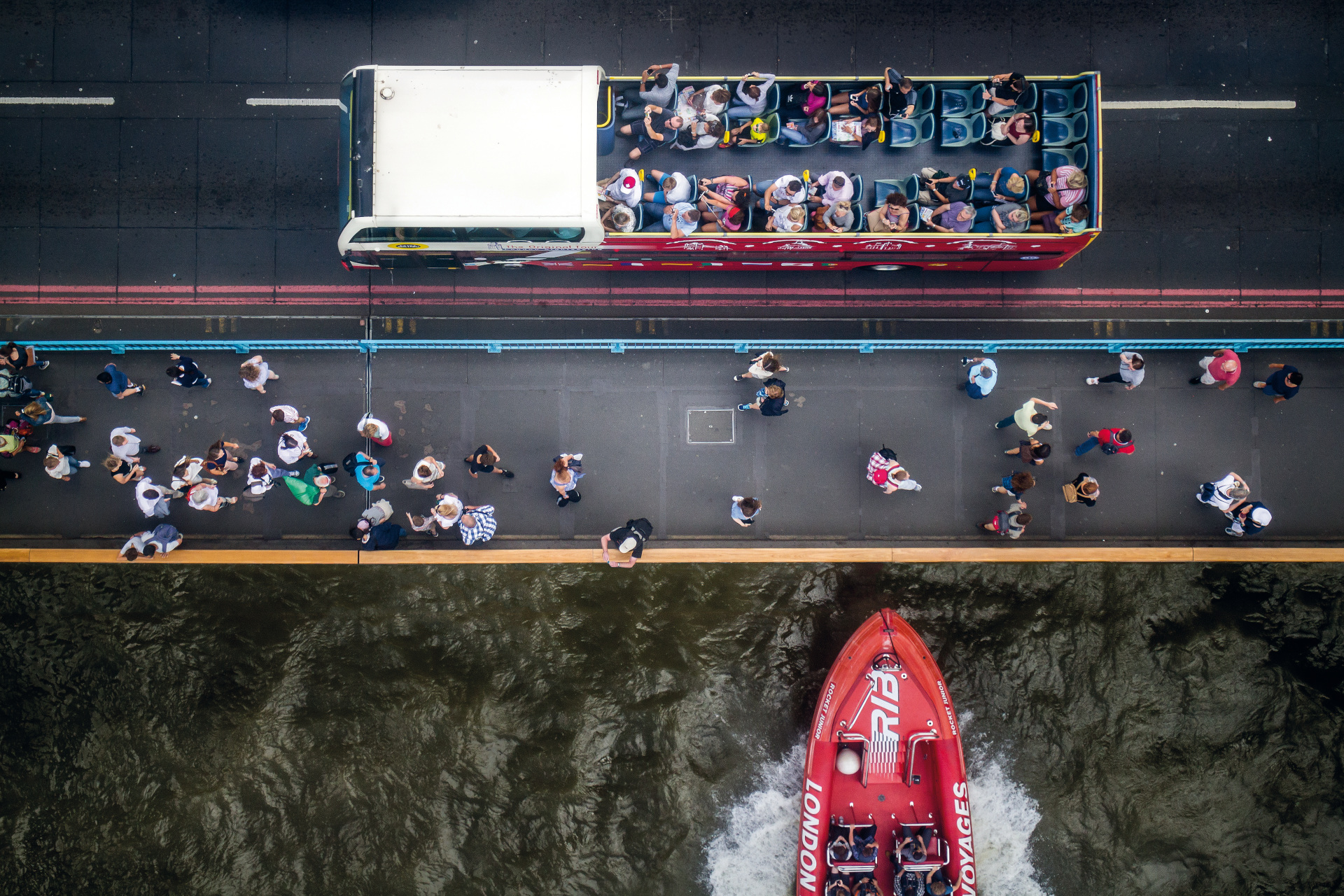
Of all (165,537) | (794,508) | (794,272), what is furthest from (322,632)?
(794,272)

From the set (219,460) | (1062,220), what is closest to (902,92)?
(1062,220)

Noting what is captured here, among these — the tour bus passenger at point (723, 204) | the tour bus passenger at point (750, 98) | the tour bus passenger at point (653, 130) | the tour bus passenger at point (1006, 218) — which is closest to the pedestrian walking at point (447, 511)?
the tour bus passenger at point (723, 204)

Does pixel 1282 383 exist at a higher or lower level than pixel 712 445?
higher

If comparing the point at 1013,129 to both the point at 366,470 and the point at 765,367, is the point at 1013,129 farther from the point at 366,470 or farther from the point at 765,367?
the point at 366,470

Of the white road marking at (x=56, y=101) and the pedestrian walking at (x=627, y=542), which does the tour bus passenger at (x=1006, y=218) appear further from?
the white road marking at (x=56, y=101)

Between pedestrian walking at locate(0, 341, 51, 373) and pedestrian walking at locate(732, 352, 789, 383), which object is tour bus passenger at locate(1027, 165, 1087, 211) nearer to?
pedestrian walking at locate(732, 352, 789, 383)

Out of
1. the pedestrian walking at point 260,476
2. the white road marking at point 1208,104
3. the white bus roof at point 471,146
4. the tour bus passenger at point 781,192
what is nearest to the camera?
the white bus roof at point 471,146
